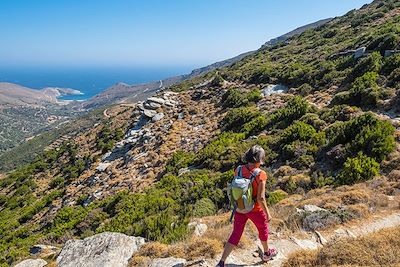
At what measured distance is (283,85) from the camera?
27.0m

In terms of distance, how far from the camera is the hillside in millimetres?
8125

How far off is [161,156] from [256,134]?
6823mm

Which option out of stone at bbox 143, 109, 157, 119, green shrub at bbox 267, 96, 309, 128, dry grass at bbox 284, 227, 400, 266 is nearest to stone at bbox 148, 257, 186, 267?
dry grass at bbox 284, 227, 400, 266

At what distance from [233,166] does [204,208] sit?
4.48 meters

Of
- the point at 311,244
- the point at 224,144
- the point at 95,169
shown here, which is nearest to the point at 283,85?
the point at 224,144

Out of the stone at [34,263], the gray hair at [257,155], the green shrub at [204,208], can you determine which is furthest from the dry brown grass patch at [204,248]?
the stone at [34,263]

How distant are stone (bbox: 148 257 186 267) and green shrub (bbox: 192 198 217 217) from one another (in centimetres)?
437

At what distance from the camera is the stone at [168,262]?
635cm

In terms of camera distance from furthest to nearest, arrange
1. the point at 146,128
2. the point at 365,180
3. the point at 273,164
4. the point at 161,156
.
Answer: the point at 146,128 → the point at 161,156 → the point at 273,164 → the point at 365,180

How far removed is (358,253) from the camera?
516cm

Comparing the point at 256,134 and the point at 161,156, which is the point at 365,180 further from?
the point at 161,156

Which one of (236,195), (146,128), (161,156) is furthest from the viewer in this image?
(146,128)

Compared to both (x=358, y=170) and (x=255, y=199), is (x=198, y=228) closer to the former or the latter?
(x=255, y=199)

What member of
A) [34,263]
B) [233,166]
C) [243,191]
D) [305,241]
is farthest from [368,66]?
[34,263]
